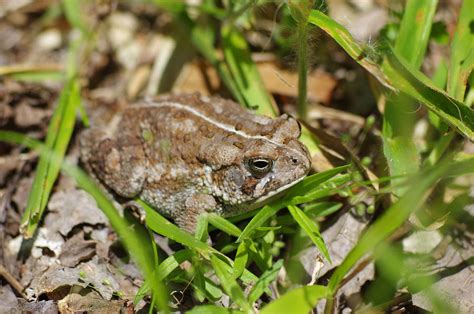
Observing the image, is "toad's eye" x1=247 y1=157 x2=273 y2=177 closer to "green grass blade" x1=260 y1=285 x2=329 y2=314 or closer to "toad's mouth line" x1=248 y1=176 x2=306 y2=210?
"toad's mouth line" x1=248 y1=176 x2=306 y2=210

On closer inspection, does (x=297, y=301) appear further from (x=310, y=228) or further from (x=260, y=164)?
(x=260, y=164)

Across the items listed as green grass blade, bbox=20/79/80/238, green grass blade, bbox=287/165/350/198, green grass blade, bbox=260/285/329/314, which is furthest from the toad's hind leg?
green grass blade, bbox=260/285/329/314

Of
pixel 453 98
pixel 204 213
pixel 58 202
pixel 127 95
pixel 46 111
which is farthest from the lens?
pixel 127 95

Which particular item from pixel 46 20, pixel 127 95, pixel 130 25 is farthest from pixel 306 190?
pixel 46 20

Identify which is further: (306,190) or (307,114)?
(307,114)

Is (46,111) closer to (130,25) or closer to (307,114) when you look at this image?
(130,25)
